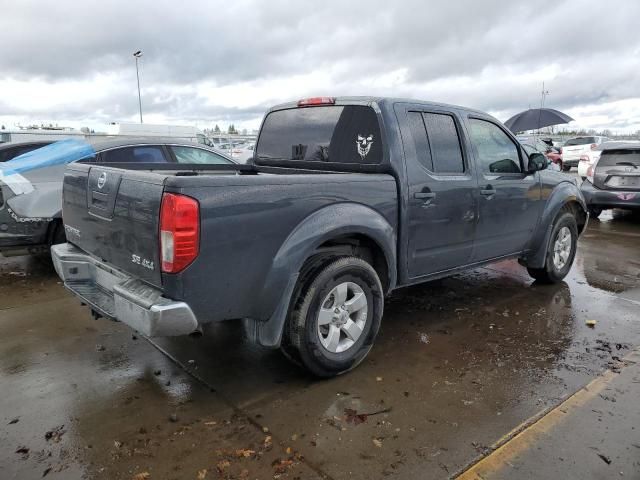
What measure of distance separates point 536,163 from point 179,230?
12.2 feet

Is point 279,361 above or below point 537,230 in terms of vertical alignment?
below

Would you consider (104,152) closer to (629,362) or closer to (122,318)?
(122,318)

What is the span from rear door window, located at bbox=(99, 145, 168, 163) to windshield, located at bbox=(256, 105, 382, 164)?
2.17 m

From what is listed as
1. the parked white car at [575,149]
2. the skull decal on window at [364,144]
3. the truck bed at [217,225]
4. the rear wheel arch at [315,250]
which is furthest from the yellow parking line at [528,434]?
the parked white car at [575,149]

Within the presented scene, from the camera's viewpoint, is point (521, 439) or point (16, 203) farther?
point (16, 203)

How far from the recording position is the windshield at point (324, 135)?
12.3ft

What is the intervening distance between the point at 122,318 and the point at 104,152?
372 centimetres

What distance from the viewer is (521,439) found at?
271 cm

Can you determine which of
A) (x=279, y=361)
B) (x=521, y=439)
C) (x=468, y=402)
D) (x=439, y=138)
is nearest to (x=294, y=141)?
(x=439, y=138)

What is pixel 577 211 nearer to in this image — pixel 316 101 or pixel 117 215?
pixel 316 101

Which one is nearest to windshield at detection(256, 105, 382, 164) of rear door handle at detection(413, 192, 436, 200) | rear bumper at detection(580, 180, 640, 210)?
rear door handle at detection(413, 192, 436, 200)

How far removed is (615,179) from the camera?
922 cm

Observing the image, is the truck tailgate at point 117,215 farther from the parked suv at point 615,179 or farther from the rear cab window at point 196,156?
the parked suv at point 615,179

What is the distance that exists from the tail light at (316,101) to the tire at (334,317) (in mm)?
1427
